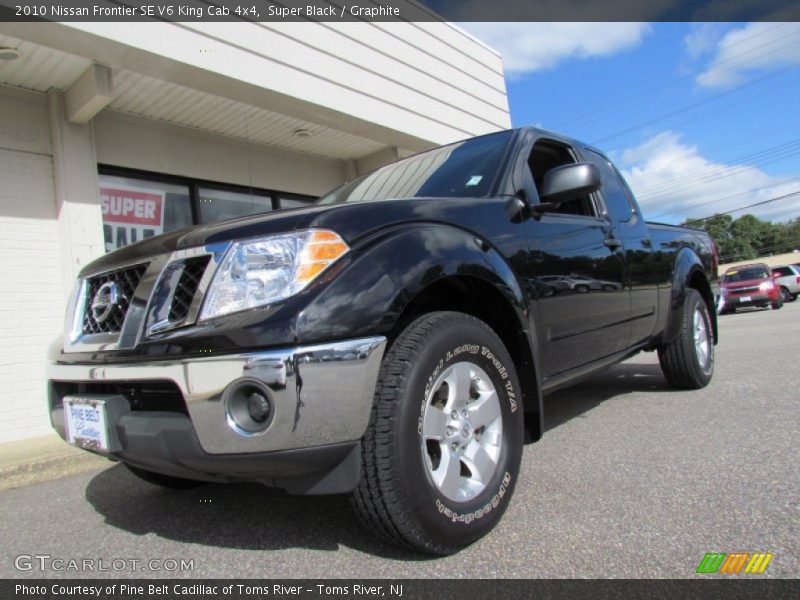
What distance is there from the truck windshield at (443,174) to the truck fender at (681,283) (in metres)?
2.10

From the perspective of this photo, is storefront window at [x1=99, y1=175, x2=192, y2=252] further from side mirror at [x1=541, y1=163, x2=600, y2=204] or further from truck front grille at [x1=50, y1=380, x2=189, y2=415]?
side mirror at [x1=541, y1=163, x2=600, y2=204]

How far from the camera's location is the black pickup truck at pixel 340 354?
1.73 m

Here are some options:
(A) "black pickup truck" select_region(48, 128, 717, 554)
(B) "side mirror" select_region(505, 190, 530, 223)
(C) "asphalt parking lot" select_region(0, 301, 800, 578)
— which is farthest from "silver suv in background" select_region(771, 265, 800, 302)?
(A) "black pickup truck" select_region(48, 128, 717, 554)

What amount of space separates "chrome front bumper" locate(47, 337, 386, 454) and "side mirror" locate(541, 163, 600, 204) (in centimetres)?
151

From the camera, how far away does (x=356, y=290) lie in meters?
1.83

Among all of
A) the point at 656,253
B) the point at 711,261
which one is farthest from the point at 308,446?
the point at 711,261

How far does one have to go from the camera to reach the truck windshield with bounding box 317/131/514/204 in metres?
2.87

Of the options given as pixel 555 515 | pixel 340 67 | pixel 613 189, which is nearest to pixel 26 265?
pixel 340 67

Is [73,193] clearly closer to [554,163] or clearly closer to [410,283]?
[554,163]

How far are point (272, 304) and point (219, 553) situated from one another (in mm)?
1131

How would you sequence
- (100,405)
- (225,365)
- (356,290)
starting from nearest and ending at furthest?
(225,365) < (356,290) < (100,405)

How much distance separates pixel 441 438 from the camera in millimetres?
2055

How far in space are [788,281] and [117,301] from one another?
2726cm

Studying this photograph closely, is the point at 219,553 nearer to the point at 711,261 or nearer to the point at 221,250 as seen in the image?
the point at 221,250
